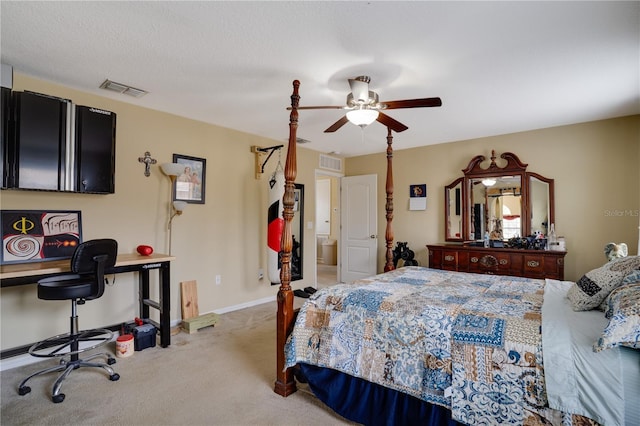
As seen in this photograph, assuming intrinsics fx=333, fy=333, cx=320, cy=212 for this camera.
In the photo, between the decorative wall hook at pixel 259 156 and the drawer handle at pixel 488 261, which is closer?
the drawer handle at pixel 488 261

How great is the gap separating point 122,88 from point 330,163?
3675mm

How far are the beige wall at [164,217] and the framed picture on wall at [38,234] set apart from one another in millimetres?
78

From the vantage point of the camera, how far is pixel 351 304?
7.12 feet

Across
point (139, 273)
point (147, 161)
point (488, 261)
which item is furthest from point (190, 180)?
point (488, 261)

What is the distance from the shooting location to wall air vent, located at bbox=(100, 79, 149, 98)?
307 centimetres

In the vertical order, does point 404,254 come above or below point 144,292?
above

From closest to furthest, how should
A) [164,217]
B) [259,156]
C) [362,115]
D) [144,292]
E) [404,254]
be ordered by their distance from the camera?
[362,115] < [144,292] < [164,217] < [259,156] < [404,254]

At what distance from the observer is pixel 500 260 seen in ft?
14.0

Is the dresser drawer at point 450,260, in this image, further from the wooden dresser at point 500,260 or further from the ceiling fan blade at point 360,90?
the ceiling fan blade at point 360,90

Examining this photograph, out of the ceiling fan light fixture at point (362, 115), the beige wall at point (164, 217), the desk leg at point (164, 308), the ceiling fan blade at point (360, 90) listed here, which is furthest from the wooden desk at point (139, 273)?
the ceiling fan blade at point (360, 90)

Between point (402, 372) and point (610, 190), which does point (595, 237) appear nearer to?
point (610, 190)

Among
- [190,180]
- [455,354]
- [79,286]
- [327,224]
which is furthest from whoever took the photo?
[327,224]

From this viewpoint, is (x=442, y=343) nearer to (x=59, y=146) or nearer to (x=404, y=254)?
(x=59, y=146)

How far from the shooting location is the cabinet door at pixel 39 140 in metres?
2.69
